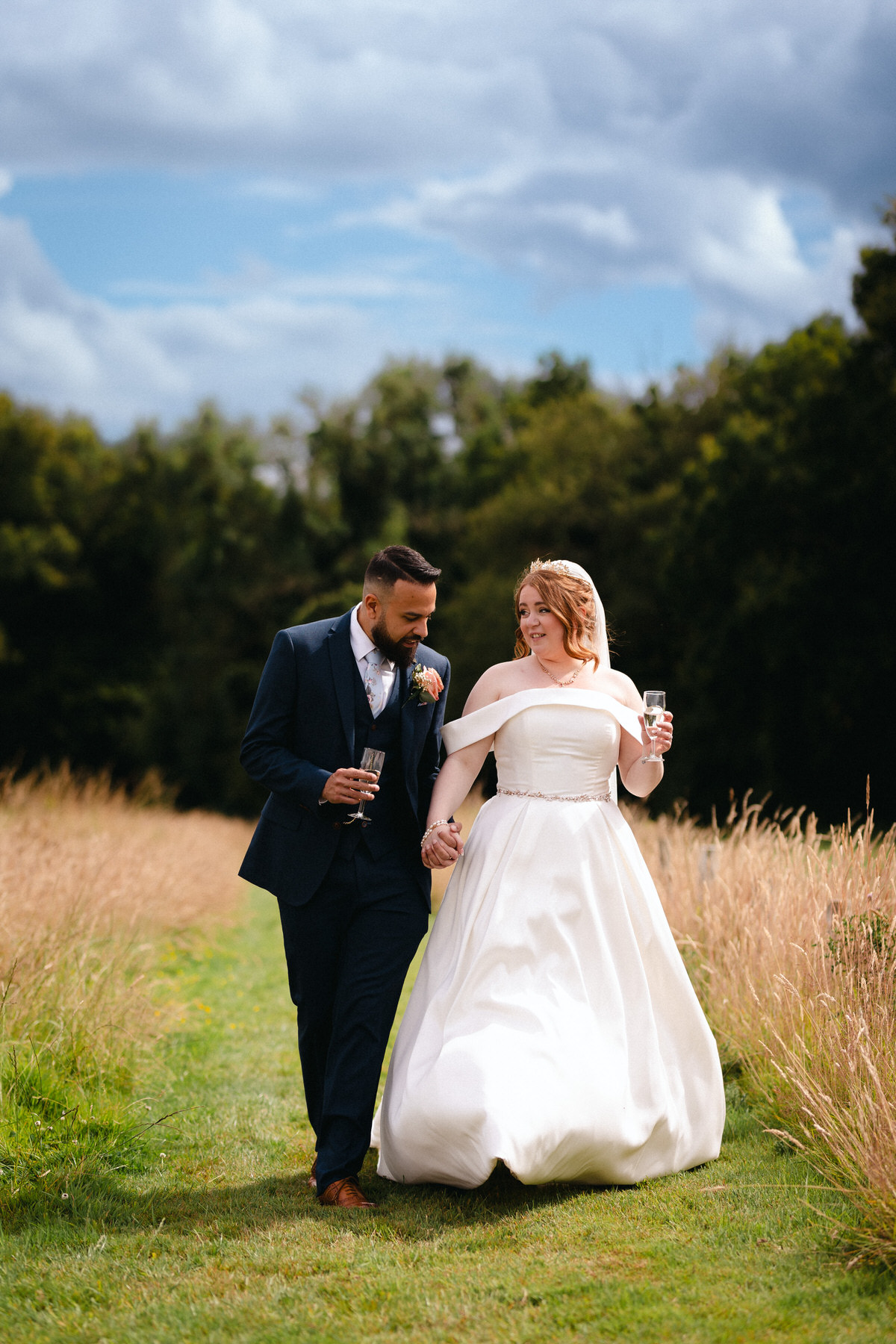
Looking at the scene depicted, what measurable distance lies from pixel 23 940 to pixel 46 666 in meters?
30.1

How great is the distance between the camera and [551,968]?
4.56 m

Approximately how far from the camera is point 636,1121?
4.41 metres

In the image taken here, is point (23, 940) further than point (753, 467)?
No

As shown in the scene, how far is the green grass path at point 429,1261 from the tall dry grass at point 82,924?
67 centimetres

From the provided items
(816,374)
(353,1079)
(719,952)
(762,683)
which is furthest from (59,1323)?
(816,374)

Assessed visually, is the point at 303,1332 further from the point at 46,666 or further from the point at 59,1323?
the point at 46,666

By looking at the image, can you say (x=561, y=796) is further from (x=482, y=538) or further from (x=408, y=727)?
(x=482, y=538)

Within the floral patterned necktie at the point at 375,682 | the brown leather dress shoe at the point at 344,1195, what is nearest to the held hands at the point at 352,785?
the floral patterned necktie at the point at 375,682

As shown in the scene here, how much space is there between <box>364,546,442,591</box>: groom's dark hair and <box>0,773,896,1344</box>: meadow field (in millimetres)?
2156

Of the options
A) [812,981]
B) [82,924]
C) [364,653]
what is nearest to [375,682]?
[364,653]

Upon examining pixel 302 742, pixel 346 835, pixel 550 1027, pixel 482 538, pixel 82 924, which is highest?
pixel 482 538

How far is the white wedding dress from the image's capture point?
4.21m

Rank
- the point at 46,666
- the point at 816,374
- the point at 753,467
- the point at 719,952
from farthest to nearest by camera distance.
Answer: the point at 46,666, the point at 816,374, the point at 753,467, the point at 719,952

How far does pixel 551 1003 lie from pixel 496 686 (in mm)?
1264
